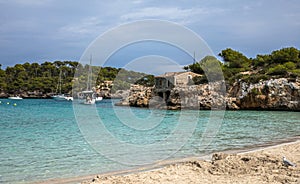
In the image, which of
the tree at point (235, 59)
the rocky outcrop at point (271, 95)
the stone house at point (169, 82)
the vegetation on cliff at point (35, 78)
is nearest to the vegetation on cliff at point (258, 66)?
the tree at point (235, 59)

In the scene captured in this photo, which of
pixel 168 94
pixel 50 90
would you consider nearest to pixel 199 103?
pixel 168 94

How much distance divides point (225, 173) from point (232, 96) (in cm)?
3581

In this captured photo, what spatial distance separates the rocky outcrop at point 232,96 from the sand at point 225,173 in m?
31.4

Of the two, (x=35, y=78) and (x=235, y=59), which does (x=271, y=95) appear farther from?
(x=35, y=78)

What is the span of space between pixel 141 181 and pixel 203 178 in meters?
1.21

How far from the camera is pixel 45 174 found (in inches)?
286

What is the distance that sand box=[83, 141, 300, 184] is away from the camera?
5.52 m

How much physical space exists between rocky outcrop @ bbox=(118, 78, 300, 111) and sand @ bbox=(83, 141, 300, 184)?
31.4 m

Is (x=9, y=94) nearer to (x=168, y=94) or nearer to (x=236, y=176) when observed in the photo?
(x=168, y=94)

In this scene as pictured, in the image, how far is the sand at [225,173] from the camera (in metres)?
5.52

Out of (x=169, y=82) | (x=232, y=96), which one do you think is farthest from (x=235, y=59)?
(x=232, y=96)

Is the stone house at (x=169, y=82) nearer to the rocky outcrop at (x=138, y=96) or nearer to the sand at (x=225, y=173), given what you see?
the rocky outcrop at (x=138, y=96)

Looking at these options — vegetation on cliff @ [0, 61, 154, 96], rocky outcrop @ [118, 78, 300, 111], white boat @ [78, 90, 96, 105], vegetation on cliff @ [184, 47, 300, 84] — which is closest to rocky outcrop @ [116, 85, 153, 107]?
rocky outcrop @ [118, 78, 300, 111]

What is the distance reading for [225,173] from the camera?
598 centimetres
